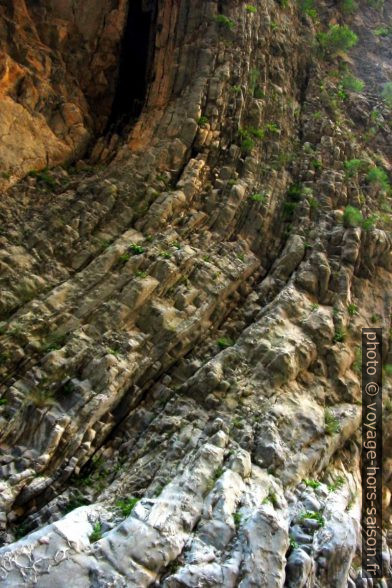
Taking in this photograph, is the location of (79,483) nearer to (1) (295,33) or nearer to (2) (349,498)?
(2) (349,498)

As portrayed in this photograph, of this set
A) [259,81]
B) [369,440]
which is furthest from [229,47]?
[369,440]

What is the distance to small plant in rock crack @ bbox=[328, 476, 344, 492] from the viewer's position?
8.74 metres

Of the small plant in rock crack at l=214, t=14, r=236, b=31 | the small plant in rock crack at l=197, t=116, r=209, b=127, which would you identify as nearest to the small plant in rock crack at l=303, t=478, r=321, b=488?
the small plant in rock crack at l=197, t=116, r=209, b=127

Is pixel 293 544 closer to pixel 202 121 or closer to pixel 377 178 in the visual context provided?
pixel 202 121

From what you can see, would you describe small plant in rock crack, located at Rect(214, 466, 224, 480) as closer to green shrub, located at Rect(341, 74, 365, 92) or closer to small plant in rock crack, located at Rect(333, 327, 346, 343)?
small plant in rock crack, located at Rect(333, 327, 346, 343)

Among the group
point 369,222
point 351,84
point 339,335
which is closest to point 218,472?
point 339,335

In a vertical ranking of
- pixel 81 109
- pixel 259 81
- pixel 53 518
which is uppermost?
pixel 259 81

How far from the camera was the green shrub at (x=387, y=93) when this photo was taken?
19769 millimetres

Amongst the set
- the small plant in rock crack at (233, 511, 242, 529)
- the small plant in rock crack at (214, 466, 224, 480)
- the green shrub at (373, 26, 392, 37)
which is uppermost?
the green shrub at (373, 26, 392, 37)

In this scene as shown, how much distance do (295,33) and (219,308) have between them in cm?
1377

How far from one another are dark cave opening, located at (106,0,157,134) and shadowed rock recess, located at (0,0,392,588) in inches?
3.8

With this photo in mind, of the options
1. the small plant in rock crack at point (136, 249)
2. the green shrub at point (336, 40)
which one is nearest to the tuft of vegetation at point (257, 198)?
the small plant in rock crack at point (136, 249)

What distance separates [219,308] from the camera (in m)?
11.0

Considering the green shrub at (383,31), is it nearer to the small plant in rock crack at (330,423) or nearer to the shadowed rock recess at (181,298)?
the shadowed rock recess at (181,298)
